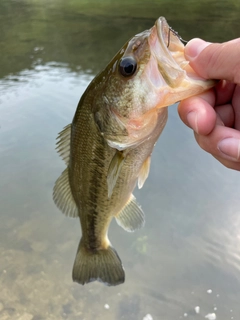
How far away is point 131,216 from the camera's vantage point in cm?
188

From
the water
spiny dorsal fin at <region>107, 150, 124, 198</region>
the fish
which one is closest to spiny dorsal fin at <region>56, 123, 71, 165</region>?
the fish

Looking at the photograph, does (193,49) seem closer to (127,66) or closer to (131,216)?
(127,66)

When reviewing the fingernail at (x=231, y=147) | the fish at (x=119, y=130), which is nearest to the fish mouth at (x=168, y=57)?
the fish at (x=119, y=130)

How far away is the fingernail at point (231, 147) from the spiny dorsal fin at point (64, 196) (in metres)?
0.88

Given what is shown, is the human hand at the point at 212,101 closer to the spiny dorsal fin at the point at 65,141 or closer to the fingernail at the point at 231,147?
the fingernail at the point at 231,147

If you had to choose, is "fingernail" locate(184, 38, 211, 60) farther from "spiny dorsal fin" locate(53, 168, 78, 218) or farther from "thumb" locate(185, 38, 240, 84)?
"spiny dorsal fin" locate(53, 168, 78, 218)

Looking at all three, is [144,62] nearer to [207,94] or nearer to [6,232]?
[207,94]

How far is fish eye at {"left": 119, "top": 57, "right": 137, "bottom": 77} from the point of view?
47.3 inches

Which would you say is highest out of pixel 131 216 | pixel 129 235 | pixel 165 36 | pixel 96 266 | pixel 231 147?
pixel 165 36

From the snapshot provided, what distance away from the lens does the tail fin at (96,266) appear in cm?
198

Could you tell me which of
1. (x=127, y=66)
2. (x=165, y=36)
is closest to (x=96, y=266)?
(x=127, y=66)

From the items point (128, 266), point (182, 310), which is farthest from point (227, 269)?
point (128, 266)

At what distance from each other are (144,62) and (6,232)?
268 cm

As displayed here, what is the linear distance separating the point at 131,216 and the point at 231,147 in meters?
0.81
